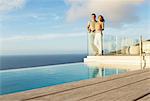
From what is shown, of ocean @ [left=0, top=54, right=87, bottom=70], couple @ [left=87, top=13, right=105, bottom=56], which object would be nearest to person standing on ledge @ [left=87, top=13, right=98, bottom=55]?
couple @ [left=87, top=13, right=105, bottom=56]

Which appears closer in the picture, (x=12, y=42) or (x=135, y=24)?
(x=135, y=24)

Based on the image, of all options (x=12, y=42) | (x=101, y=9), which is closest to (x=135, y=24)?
(x=101, y=9)

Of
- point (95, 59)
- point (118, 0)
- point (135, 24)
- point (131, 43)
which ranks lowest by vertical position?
point (95, 59)

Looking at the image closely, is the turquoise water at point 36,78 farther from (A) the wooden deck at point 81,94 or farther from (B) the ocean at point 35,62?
(B) the ocean at point 35,62

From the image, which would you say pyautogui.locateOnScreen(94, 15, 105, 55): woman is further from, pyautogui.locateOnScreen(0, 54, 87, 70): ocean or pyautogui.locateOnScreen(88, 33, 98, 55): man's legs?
pyautogui.locateOnScreen(0, 54, 87, 70): ocean

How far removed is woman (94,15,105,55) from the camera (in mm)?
15008

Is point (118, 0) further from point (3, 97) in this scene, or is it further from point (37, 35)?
point (3, 97)

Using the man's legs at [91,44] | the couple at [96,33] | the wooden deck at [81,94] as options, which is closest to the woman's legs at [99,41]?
the couple at [96,33]

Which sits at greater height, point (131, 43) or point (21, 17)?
point (21, 17)

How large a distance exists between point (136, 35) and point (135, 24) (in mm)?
3752

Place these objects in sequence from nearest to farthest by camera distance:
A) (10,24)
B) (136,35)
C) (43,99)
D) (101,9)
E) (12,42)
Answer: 1. (43,99)
2. (136,35)
3. (101,9)
4. (10,24)
5. (12,42)

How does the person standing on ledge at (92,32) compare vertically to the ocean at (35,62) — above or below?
above

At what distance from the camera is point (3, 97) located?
7.02 feet

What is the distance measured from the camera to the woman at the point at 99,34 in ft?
49.2
